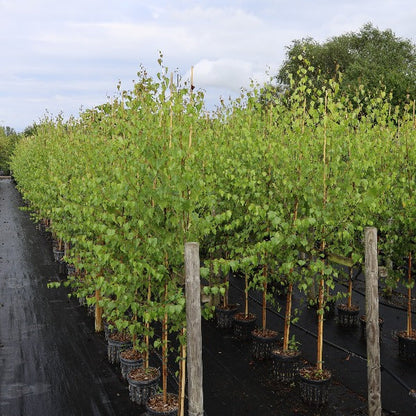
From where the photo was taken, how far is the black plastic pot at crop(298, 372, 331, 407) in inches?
307

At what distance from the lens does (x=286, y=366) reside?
8648 millimetres

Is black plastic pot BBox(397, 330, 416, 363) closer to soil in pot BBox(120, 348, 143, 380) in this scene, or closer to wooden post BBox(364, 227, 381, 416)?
wooden post BBox(364, 227, 381, 416)

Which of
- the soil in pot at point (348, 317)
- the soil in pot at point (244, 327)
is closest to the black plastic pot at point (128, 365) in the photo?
the soil in pot at point (244, 327)

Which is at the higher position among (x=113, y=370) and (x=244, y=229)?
(x=244, y=229)

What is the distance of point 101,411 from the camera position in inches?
303

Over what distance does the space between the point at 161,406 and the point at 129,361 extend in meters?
1.49

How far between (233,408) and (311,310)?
19.4 ft

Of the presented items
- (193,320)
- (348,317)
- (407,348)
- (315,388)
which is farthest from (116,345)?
(407,348)

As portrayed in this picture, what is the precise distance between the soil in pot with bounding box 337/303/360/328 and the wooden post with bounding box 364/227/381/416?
5437 millimetres

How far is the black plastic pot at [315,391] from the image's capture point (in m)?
7.80

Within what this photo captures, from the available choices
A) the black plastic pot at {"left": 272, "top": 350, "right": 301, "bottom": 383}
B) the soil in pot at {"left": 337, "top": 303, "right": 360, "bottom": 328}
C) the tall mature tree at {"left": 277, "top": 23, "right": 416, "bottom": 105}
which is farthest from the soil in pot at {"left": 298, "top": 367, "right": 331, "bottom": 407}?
the tall mature tree at {"left": 277, "top": 23, "right": 416, "bottom": 105}

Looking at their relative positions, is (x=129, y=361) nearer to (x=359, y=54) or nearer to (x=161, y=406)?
(x=161, y=406)

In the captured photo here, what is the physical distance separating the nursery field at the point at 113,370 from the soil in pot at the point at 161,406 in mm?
728

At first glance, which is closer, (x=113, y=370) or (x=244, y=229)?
(x=244, y=229)
